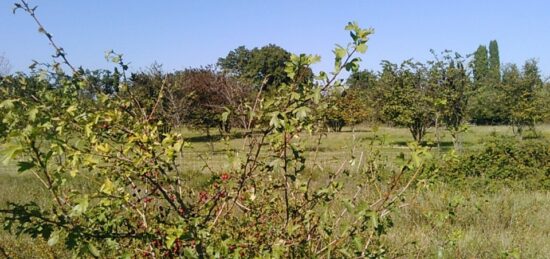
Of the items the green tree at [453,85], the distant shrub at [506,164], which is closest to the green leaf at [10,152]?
the distant shrub at [506,164]

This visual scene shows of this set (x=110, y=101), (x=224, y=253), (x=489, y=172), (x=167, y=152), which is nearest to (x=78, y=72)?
Result: (x=110, y=101)

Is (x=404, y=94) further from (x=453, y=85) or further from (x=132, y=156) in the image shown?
(x=132, y=156)

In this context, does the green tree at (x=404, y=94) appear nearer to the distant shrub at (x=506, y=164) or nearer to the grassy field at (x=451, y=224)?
the distant shrub at (x=506, y=164)

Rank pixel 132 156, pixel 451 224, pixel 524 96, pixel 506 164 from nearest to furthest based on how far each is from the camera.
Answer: pixel 132 156, pixel 451 224, pixel 506 164, pixel 524 96

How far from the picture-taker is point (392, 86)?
2406cm

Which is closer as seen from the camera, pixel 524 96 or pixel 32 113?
pixel 32 113

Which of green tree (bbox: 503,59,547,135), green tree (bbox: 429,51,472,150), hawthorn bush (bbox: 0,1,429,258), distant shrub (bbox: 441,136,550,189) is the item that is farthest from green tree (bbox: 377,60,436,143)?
hawthorn bush (bbox: 0,1,429,258)

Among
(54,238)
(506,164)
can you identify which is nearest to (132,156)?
(54,238)

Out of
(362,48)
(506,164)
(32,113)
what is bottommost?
(506,164)

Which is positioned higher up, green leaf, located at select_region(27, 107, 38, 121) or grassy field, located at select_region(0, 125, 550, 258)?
green leaf, located at select_region(27, 107, 38, 121)

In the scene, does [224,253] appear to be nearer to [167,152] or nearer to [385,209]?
[167,152]

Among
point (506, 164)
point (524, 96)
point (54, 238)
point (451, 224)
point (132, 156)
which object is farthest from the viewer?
point (524, 96)

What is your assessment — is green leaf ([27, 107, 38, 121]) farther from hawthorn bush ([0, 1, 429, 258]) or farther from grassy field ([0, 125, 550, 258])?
grassy field ([0, 125, 550, 258])

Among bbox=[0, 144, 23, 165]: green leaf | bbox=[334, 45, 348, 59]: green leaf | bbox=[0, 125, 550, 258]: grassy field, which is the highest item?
bbox=[334, 45, 348, 59]: green leaf
